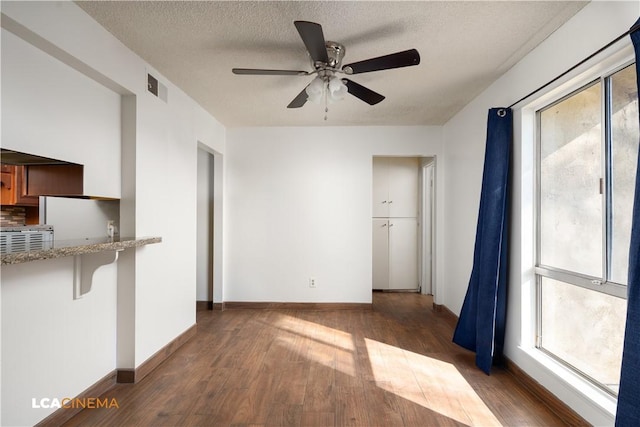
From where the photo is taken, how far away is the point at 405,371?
2.76 meters

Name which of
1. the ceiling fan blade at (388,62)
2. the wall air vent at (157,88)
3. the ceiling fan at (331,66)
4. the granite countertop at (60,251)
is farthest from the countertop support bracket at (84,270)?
the ceiling fan blade at (388,62)

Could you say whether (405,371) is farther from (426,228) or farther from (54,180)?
(426,228)

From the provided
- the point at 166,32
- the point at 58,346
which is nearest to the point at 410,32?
the point at 166,32

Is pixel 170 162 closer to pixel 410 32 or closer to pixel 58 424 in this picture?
pixel 58 424

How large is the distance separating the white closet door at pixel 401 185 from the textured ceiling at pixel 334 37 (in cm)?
236

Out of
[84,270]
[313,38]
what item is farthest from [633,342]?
[84,270]

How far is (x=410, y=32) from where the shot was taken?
2.26m

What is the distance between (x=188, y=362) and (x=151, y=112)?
6.76 ft

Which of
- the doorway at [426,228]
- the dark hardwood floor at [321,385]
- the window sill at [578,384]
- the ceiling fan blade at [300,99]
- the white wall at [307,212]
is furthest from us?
the doorway at [426,228]

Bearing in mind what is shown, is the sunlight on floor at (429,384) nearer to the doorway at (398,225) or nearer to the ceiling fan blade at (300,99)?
the ceiling fan blade at (300,99)

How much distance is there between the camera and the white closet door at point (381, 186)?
5824 mm

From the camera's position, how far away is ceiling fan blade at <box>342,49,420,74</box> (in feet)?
6.71

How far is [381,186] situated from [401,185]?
1.08 feet

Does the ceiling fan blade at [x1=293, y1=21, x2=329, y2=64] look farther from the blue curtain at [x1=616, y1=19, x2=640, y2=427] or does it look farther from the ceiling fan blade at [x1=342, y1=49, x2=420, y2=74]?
the blue curtain at [x1=616, y1=19, x2=640, y2=427]
